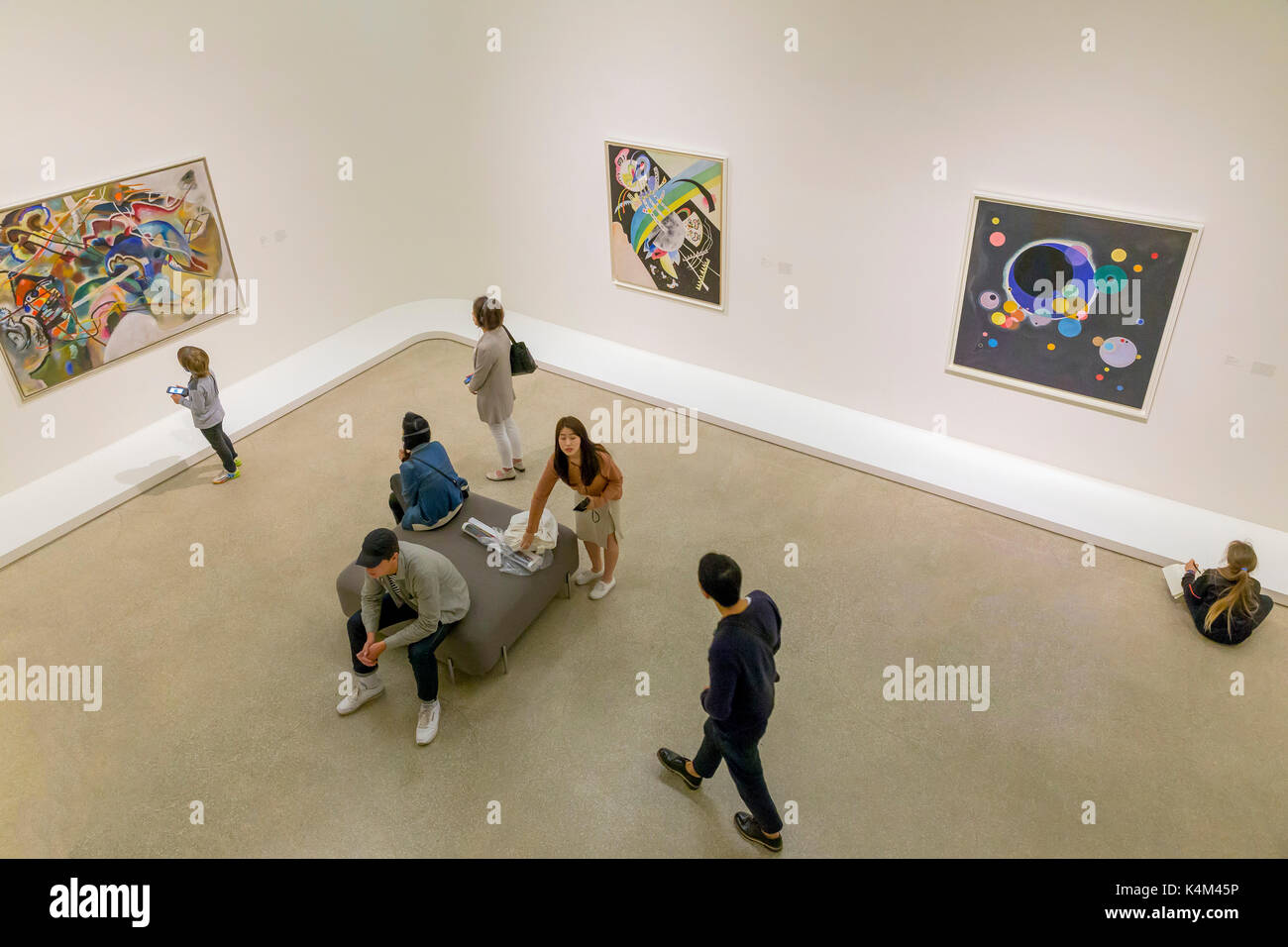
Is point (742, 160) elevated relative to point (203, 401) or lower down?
elevated

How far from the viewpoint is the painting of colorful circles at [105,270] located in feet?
23.8

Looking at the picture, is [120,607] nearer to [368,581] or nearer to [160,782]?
[160,782]

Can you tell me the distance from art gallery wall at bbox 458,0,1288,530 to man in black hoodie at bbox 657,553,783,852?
173 inches

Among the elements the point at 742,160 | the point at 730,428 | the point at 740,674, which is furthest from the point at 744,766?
the point at 742,160

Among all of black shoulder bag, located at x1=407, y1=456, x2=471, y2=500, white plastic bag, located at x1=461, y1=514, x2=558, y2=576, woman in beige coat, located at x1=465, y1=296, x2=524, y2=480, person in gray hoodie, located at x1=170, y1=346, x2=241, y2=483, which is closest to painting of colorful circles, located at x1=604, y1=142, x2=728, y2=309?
woman in beige coat, located at x1=465, y1=296, x2=524, y2=480

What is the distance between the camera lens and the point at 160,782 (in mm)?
5527

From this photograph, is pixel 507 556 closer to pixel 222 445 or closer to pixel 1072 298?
pixel 222 445

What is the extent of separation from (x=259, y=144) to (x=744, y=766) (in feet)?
25.2

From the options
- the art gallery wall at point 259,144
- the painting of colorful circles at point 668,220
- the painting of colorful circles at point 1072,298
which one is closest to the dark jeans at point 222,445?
the art gallery wall at point 259,144

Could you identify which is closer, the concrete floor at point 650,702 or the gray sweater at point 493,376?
the concrete floor at point 650,702

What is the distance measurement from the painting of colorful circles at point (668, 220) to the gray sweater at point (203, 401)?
4.21 meters

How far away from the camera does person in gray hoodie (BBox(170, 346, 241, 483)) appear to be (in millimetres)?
7395

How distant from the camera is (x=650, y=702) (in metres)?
5.99

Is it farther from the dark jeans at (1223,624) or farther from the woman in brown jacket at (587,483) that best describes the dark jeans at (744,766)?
the dark jeans at (1223,624)
